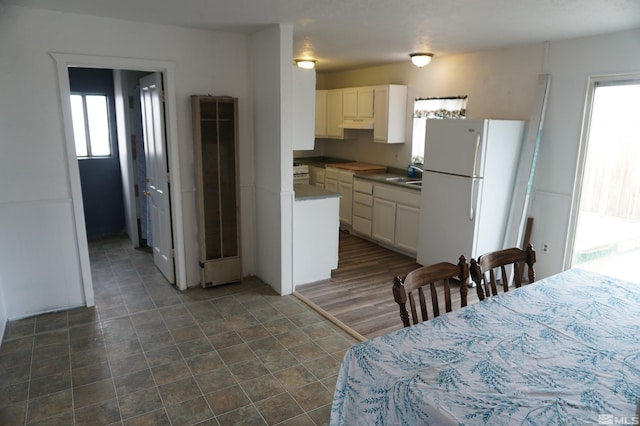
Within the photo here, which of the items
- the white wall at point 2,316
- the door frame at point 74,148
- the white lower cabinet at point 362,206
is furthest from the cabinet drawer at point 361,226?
the white wall at point 2,316

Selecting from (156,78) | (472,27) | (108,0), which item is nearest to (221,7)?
(108,0)

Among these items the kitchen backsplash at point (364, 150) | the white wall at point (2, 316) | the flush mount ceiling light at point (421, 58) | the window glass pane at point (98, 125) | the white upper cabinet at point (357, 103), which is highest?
the flush mount ceiling light at point (421, 58)

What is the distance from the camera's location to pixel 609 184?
12.3 ft

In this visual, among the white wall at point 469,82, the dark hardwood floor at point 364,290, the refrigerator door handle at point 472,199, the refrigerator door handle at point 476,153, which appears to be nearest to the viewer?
the dark hardwood floor at point 364,290

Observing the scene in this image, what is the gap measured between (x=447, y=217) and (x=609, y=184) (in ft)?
4.66

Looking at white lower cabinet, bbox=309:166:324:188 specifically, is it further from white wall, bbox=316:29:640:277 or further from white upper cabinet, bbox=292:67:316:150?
white upper cabinet, bbox=292:67:316:150

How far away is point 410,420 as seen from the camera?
4.42 ft

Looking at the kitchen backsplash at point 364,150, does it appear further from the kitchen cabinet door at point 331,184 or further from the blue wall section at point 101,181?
the blue wall section at point 101,181

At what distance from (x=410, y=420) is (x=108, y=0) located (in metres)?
3.06

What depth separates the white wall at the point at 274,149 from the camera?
3639 mm

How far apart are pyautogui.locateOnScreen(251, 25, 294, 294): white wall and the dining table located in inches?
86.4

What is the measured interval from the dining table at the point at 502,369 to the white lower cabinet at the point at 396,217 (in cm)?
293

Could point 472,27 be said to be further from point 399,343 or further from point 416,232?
point 399,343

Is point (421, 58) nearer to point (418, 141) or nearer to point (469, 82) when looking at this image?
point (469, 82)
